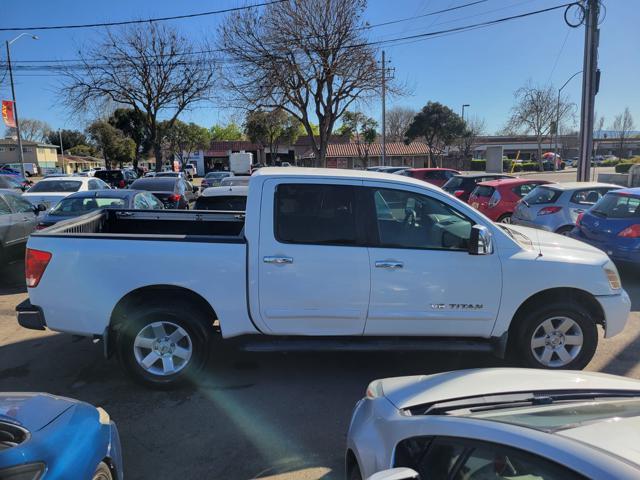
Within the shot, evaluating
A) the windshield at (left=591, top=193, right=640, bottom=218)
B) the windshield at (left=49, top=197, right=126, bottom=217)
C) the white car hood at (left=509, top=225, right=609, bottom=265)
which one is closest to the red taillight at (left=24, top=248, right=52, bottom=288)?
the white car hood at (left=509, top=225, right=609, bottom=265)

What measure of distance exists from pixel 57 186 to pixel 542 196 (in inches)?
500

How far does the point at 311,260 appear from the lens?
4.09 m

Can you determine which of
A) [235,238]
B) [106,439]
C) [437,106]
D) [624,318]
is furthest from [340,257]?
[437,106]

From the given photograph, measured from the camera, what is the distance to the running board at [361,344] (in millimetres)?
4180

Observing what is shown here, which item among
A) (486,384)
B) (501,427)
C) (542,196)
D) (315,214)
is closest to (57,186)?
(315,214)

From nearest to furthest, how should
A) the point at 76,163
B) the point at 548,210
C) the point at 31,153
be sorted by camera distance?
the point at 548,210 → the point at 31,153 → the point at 76,163

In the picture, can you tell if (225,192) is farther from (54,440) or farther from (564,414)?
(564,414)

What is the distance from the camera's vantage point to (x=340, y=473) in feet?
10.5

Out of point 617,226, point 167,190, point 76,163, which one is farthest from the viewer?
point 76,163

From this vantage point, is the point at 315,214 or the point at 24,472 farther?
the point at 315,214

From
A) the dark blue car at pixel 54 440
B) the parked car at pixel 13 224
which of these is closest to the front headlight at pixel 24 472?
the dark blue car at pixel 54 440

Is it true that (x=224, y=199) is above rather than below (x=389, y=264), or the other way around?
above

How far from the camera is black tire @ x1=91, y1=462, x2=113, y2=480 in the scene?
2.33m

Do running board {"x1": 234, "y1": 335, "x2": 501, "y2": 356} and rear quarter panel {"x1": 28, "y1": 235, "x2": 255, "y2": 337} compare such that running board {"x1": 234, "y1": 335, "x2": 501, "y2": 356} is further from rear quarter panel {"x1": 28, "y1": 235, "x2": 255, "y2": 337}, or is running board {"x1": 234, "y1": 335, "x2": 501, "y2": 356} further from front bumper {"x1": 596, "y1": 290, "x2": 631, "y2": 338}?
front bumper {"x1": 596, "y1": 290, "x2": 631, "y2": 338}
